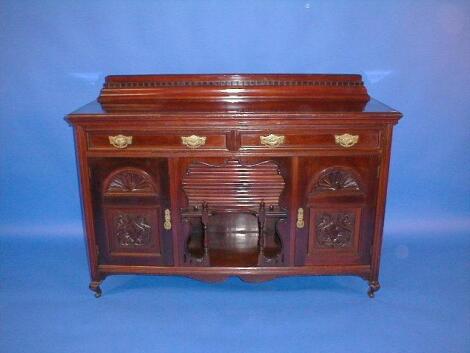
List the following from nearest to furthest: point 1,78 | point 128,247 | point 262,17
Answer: point 128,247 < point 262,17 < point 1,78

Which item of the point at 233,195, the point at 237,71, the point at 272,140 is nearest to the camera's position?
the point at 272,140

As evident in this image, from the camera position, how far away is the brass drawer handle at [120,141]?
7.14ft

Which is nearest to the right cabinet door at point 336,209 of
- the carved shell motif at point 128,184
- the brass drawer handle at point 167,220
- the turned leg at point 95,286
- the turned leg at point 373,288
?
the turned leg at point 373,288

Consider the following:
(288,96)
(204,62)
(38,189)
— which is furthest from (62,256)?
(288,96)

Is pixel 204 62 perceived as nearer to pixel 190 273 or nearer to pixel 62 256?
pixel 190 273

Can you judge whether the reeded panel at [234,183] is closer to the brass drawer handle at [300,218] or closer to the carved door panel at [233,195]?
the carved door panel at [233,195]

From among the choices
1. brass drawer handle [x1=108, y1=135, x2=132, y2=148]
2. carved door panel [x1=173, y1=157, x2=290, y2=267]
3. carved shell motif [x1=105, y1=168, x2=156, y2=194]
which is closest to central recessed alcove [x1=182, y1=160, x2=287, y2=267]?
carved door panel [x1=173, y1=157, x2=290, y2=267]

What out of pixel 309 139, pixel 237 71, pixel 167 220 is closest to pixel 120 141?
pixel 167 220

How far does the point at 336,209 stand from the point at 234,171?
22.9 inches

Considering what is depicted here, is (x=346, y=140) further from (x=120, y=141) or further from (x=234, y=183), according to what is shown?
(x=120, y=141)

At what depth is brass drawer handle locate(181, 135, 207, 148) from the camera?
2.18 m

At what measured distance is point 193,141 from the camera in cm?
218

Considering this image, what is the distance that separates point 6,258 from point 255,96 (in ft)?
6.41

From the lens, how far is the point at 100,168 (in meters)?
2.26
